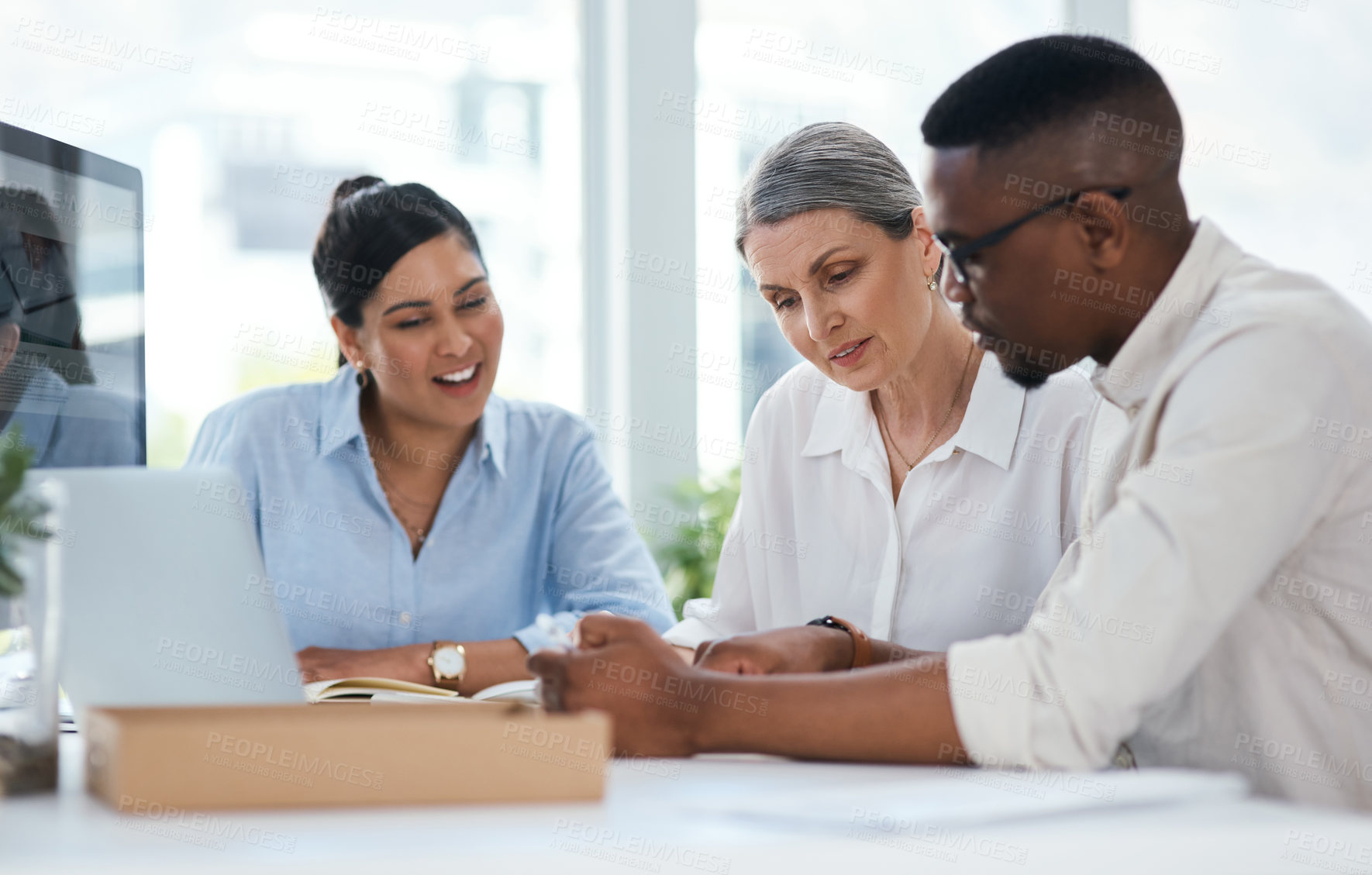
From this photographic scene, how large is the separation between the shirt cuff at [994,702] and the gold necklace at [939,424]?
0.87 metres

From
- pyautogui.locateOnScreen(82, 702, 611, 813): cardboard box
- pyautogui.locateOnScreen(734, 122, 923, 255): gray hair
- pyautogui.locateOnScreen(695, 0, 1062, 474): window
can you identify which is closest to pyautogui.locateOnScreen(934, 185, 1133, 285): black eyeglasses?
pyautogui.locateOnScreen(734, 122, 923, 255): gray hair

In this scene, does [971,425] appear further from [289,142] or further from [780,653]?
[289,142]

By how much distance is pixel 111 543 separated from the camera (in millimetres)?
1046

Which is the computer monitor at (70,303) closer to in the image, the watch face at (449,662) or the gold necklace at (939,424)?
the watch face at (449,662)

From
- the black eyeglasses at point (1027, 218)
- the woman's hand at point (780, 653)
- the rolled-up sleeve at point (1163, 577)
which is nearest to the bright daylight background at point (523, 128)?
the woman's hand at point (780, 653)

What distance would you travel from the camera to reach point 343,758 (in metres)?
0.74

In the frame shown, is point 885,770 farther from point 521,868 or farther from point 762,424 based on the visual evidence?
point 762,424

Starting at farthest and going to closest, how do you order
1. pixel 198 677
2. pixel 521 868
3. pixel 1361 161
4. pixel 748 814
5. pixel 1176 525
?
pixel 1361 161
pixel 198 677
pixel 1176 525
pixel 748 814
pixel 521 868

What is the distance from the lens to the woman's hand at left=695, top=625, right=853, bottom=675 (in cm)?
128

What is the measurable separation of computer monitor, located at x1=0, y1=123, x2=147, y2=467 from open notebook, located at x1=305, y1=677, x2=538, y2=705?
47 cm

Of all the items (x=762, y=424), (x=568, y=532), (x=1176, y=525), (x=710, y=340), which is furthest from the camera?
(x=710, y=340)

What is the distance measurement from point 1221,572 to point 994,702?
0.70ft

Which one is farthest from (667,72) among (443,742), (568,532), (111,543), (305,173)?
(443,742)

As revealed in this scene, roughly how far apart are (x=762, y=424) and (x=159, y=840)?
148 cm
